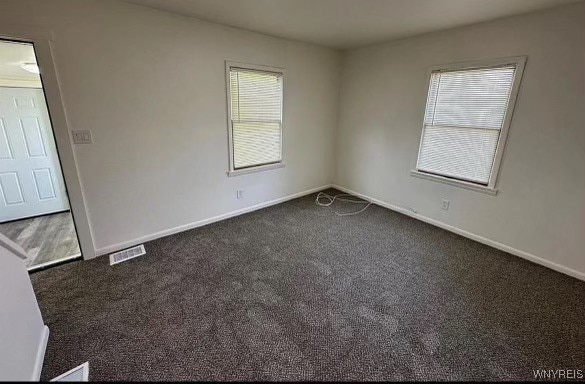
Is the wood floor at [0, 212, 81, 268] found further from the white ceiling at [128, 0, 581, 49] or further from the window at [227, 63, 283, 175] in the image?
the white ceiling at [128, 0, 581, 49]

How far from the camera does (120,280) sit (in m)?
2.28

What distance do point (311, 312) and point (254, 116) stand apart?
8.29ft

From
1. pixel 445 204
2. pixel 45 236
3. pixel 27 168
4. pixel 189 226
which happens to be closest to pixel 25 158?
pixel 27 168

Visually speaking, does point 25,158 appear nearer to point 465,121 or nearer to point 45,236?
point 45,236

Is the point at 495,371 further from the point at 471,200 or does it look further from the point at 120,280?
the point at 120,280

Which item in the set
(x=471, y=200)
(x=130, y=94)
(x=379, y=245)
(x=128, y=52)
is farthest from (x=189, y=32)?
(x=471, y=200)

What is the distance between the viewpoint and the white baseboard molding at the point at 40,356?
4.71 feet

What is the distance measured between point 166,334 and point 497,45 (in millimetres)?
3864

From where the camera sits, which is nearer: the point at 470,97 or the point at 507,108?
the point at 507,108

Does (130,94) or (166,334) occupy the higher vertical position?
(130,94)

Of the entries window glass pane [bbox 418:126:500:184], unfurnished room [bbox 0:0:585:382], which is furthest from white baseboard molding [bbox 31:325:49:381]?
window glass pane [bbox 418:126:500:184]

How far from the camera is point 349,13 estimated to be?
2.48 m

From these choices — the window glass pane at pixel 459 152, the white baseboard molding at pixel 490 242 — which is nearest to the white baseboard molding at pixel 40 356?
the white baseboard molding at pixel 490 242

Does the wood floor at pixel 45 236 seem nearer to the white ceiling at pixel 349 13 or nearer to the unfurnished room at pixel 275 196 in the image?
the unfurnished room at pixel 275 196
